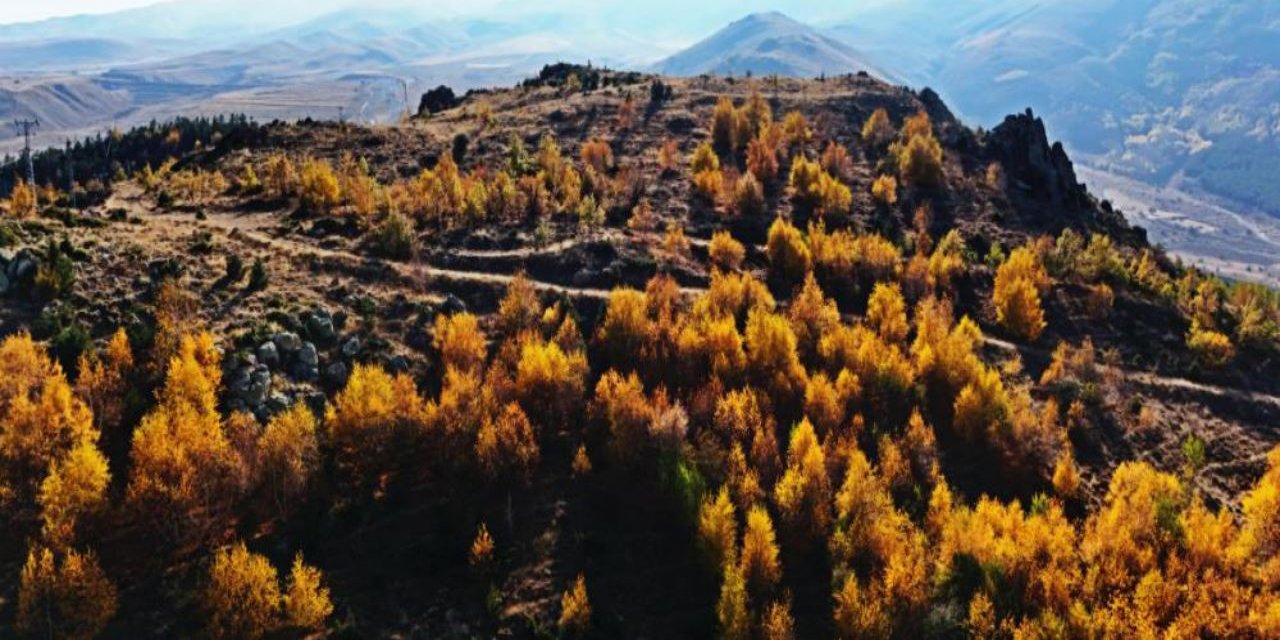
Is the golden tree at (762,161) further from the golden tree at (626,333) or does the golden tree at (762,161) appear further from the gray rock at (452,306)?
the gray rock at (452,306)

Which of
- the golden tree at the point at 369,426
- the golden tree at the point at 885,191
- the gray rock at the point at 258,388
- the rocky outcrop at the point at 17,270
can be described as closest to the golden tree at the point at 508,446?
the golden tree at the point at 369,426

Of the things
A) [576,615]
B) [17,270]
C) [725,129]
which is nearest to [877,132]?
[725,129]

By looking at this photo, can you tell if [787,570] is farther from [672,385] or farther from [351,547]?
[351,547]

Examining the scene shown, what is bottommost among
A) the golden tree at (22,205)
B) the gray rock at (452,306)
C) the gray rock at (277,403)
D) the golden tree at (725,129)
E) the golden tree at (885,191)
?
the gray rock at (277,403)

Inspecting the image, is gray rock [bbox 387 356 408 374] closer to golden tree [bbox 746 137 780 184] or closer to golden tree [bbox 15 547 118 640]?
golden tree [bbox 15 547 118 640]

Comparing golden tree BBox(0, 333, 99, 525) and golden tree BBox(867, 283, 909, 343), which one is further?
golden tree BBox(867, 283, 909, 343)

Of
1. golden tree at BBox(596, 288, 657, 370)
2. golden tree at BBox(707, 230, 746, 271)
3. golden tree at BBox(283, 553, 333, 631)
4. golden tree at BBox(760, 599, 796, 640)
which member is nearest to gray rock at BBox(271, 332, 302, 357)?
golden tree at BBox(283, 553, 333, 631)
